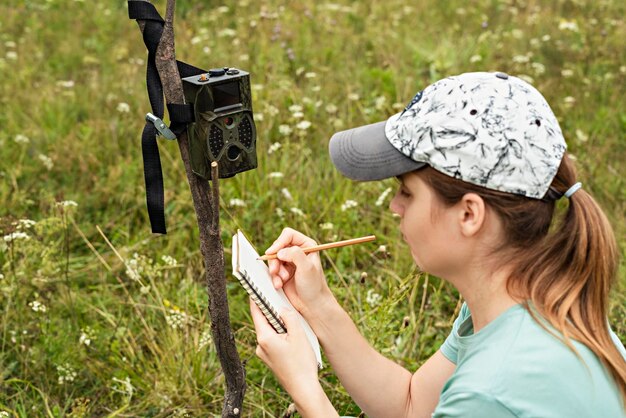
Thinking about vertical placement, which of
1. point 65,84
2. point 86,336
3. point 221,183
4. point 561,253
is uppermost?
point 561,253

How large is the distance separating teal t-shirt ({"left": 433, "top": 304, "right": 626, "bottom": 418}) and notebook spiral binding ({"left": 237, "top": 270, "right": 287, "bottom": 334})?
376mm

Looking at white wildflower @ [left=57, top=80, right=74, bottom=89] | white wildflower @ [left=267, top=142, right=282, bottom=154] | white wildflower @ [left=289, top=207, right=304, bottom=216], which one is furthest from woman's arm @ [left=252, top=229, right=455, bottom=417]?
white wildflower @ [left=57, top=80, right=74, bottom=89]

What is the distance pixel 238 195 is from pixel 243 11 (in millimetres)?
2235

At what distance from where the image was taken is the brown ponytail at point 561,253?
1.49m

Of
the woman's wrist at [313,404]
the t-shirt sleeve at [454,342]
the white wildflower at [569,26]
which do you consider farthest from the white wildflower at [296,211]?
the white wildflower at [569,26]

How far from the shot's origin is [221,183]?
3.35m

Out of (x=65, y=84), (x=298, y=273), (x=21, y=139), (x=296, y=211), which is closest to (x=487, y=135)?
(x=298, y=273)

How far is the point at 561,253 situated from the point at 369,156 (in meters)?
0.39

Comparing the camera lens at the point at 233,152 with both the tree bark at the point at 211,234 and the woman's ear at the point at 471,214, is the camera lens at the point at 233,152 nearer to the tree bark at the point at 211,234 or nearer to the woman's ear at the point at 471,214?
the tree bark at the point at 211,234

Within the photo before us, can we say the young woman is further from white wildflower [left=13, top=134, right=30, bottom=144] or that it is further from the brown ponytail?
white wildflower [left=13, top=134, right=30, bottom=144]

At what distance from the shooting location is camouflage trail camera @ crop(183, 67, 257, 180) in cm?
159

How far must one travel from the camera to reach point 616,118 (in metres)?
4.04

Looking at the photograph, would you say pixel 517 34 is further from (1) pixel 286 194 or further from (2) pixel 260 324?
(2) pixel 260 324

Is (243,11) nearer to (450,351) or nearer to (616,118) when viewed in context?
(616,118)
